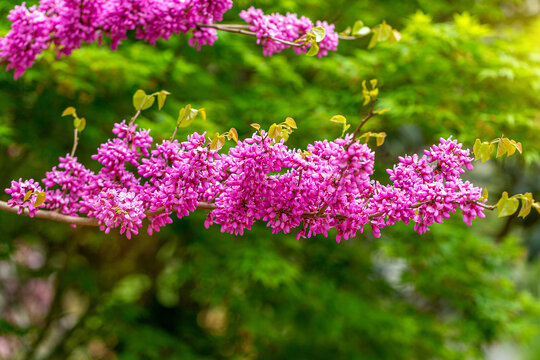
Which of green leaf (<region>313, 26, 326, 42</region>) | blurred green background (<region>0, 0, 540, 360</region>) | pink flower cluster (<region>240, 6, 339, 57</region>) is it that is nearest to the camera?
green leaf (<region>313, 26, 326, 42</region>)

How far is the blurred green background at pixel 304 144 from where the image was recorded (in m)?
2.44

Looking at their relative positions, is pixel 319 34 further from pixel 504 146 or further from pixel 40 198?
pixel 40 198

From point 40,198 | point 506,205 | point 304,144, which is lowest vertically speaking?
point 40,198

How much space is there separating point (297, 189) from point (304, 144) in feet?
5.28

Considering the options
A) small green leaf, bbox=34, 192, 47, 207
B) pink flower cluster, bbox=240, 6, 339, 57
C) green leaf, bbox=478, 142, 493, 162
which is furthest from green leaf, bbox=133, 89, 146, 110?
green leaf, bbox=478, 142, 493, 162

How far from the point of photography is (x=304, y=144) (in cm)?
260

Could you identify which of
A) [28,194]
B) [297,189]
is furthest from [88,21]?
[297,189]

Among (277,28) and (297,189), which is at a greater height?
(277,28)

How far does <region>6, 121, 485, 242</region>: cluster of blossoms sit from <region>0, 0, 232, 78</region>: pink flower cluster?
420 millimetres

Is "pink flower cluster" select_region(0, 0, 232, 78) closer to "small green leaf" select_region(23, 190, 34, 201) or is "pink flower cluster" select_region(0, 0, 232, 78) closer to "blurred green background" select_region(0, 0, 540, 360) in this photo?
"small green leaf" select_region(23, 190, 34, 201)

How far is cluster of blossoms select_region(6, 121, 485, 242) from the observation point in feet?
3.17

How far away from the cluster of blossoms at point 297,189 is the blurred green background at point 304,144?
111 cm

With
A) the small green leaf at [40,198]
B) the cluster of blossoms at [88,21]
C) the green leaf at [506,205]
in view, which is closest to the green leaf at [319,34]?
the cluster of blossoms at [88,21]

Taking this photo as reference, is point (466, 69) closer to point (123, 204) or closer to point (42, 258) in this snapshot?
point (123, 204)
